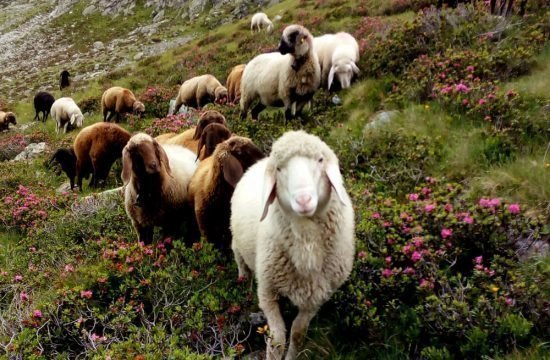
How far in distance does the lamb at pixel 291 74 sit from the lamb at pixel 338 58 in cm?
42

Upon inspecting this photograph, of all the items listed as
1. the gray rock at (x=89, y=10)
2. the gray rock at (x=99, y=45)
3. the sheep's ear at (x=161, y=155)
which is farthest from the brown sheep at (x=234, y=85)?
the gray rock at (x=89, y=10)

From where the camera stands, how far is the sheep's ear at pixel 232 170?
4609mm

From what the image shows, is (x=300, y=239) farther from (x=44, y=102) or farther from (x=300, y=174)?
(x=44, y=102)

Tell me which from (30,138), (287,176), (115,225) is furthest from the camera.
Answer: (30,138)

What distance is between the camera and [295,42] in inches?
302

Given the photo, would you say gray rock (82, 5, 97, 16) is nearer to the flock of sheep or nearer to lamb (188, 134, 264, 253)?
the flock of sheep

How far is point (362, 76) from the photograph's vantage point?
27.3ft

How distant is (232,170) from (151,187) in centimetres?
113

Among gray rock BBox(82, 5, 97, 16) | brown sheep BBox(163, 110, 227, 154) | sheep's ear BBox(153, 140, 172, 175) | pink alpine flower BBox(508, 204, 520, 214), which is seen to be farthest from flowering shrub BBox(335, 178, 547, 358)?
gray rock BBox(82, 5, 97, 16)

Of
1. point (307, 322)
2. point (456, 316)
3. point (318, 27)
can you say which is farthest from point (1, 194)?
point (318, 27)

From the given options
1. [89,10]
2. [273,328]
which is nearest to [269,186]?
[273,328]

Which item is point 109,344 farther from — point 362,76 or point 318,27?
point 318,27

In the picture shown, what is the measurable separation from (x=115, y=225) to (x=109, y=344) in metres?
2.91

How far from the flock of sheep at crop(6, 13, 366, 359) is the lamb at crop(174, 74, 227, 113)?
3234mm
